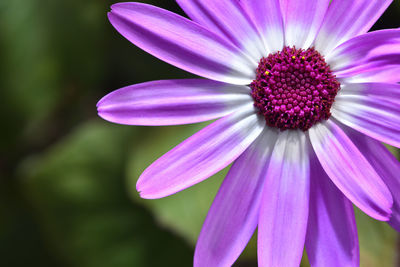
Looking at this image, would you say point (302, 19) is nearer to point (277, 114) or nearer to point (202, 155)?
point (277, 114)

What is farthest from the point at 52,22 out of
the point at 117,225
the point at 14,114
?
the point at 117,225

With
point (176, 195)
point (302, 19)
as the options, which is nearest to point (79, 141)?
point (176, 195)

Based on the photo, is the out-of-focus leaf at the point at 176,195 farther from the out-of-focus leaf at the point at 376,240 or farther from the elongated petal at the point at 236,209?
the elongated petal at the point at 236,209

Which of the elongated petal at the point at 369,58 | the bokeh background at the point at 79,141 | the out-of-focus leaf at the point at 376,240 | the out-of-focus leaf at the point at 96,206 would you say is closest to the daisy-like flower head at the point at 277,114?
the elongated petal at the point at 369,58

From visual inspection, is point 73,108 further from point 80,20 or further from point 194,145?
point 194,145

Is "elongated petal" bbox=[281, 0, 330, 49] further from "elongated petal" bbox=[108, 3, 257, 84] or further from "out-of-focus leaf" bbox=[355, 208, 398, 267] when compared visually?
"out-of-focus leaf" bbox=[355, 208, 398, 267]
